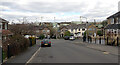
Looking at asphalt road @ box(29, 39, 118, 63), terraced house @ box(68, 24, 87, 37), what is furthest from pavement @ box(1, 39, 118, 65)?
terraced house @ box(68, 24, 87, 37)

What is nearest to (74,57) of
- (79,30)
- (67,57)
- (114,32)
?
(67,57)

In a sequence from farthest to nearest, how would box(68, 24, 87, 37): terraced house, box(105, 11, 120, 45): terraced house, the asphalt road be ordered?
box(68, 24, 87, 37): terraced house → box(105, 11, 120, 45): terraced house → the asphalt road

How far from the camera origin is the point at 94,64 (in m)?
10.1

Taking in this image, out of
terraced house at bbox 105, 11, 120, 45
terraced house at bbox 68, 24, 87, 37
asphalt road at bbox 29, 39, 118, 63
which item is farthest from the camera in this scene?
terraced house at bbox 68, 24, 87, 37

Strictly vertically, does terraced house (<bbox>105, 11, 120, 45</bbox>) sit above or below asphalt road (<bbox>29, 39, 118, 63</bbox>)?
above

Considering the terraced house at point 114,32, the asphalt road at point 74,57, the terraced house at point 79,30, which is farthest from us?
the terraced house at point 79,30

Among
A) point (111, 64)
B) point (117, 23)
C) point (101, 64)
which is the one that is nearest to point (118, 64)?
point (111, 64)

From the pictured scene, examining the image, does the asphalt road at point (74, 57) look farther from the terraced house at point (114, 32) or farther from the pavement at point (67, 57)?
the terraced house at point (114, 32)

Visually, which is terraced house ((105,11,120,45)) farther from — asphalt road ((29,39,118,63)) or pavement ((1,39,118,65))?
asphalt road ((29,39,118,63))

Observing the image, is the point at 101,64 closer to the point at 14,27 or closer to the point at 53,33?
the point at 14,27

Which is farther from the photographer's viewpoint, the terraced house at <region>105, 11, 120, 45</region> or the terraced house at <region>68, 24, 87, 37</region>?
the terraced house at <region>68, 24, 87, 37</region>

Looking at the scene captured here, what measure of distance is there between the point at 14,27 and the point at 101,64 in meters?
30.1

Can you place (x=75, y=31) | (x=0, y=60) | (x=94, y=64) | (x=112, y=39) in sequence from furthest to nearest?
(x=75, y=31) → (x=112, y=39) → (x=0, y=60) → (x=94, y=64)

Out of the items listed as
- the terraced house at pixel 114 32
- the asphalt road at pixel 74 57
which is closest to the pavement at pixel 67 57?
the asphalt road at pixel 74 57
